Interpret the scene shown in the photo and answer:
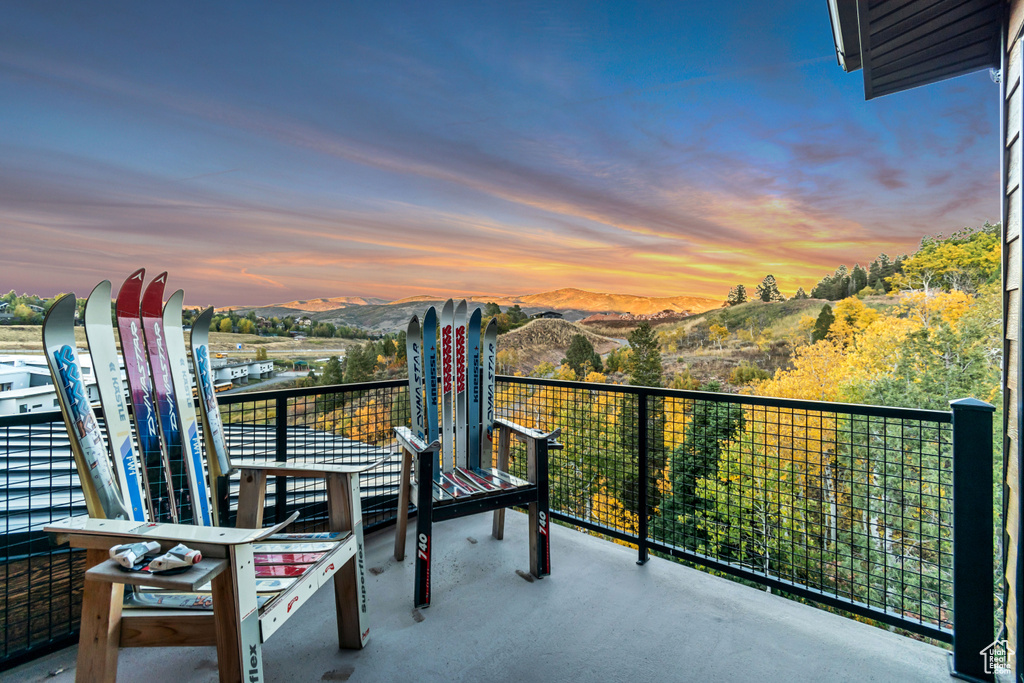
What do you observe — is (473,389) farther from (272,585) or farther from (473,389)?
(272,585)

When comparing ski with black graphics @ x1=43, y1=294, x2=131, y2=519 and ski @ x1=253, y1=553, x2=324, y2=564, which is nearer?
ski with black graphics @ x1=43, y1=294, x2=131, y2=519

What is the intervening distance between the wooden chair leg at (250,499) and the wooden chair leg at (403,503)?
70cm

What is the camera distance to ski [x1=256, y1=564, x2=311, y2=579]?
1.29 metres

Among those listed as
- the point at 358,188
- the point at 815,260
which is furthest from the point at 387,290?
the point at 815,260

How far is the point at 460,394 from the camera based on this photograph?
240cm

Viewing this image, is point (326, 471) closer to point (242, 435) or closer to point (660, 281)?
point (242, 435)

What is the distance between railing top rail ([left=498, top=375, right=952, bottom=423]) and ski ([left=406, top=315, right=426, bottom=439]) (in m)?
0.72

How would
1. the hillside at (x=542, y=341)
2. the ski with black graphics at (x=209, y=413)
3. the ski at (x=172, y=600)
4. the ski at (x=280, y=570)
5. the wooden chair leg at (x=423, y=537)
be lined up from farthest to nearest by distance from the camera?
the hillside at (x=542, y=341) < the wooden chair leg at (x=423, y=537) < the ski with black graphics at (x=209, y=413) < the ski at (x=280, y=570) < the ski at (x=172, y=600)

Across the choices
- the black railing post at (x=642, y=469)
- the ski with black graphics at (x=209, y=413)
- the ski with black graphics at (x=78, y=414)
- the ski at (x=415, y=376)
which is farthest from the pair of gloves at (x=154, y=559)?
the black railing post at (x=642, y=469)

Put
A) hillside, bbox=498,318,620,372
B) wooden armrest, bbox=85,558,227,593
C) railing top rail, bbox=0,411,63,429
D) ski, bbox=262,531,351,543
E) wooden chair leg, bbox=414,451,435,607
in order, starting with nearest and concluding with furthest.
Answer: wooden armrest, bbox=85,558,227,593, railing top rail, bbox=0,411,63,429, ski, bbox=262,531,351,543, wooden chair leg, bbox=414,451,435,607, hillside, bbox=498,318,620,372

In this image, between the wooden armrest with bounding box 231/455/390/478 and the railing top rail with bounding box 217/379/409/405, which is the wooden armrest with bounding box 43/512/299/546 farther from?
the railing top rail with bounding box 217/379/409/405

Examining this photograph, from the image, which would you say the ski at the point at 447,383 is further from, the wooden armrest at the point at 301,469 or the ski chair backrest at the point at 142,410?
the ski chair backrest at the point at 142,410

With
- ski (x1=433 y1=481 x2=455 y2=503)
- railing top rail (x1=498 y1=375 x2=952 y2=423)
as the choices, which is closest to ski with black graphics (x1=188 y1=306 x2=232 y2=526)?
ski (x1=433 y1=481 x2=455 y2=503)

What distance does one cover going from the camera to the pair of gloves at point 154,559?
0.93 meters
